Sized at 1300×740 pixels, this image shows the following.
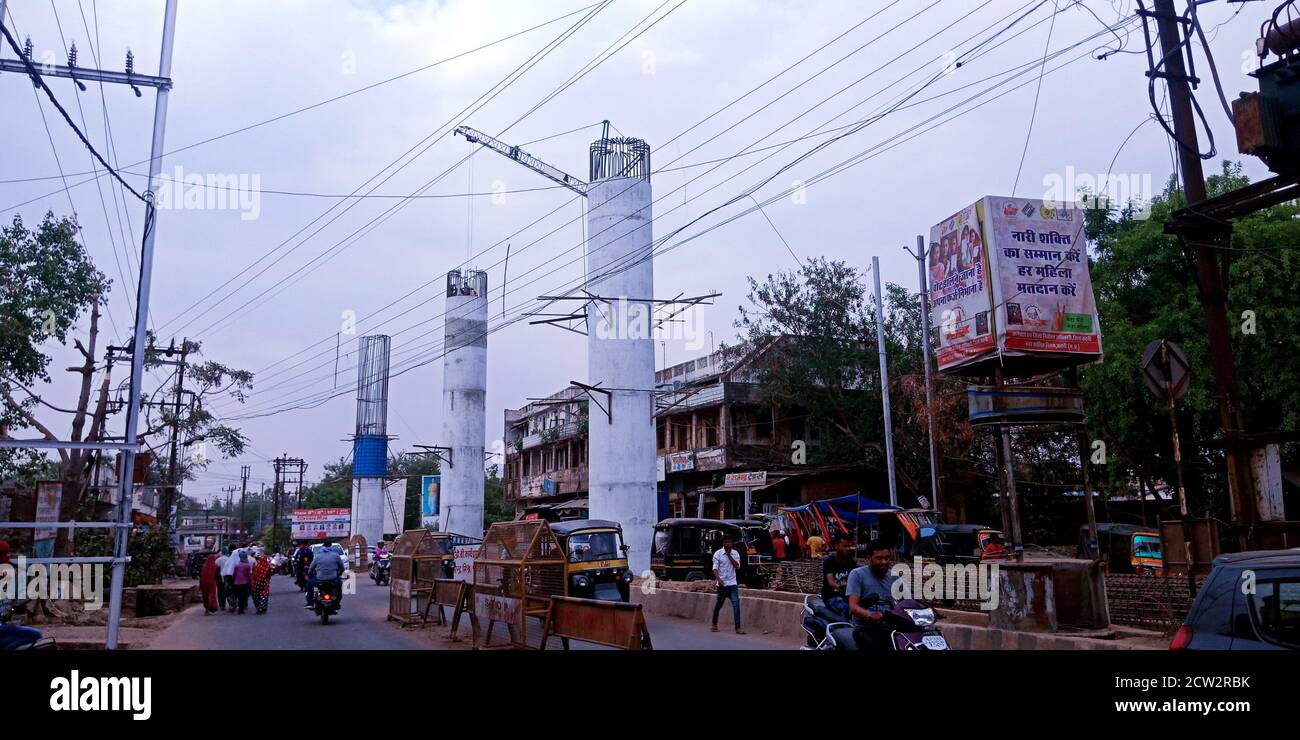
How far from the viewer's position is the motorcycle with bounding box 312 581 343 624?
18.6 m

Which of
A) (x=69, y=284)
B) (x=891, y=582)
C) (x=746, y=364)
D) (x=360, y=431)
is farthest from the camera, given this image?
(x=360, y=431)

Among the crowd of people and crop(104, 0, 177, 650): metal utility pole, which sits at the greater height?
crop(104, 0, 177, 650): metal utility pole

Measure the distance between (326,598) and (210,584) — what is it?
568 cm

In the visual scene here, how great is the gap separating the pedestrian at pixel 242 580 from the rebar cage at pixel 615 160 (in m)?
17.5

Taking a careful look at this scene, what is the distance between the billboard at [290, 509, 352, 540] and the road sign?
2475 inches

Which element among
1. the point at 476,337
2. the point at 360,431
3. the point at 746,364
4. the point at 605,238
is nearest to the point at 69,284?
the point at 605,238

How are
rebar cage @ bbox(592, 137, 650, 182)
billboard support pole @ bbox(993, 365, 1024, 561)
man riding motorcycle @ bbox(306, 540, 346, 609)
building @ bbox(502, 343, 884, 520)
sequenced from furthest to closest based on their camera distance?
building @ bbox(502, 343, 884, 520), rebar cage @ bbox(592, 137, 650, 182), man riding motorcycle @ bbox(306, 540, 346, 609), billboard support pole @ bbox(993, 365, 1024, 561)

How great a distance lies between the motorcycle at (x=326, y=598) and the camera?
61.0ft

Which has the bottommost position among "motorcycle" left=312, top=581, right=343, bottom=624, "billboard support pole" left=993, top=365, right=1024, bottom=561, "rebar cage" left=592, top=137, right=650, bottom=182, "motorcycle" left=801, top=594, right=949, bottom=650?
"motorcycle" left=312, top=581, right=343, bottom=624

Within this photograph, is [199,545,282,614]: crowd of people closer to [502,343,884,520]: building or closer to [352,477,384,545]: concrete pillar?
[502,343,884,520]: building

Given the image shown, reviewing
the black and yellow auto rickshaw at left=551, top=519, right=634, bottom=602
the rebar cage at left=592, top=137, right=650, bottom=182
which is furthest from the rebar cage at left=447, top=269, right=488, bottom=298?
the black and yellow auto rickshaw at left=551, top=519, right=634, bottom=602

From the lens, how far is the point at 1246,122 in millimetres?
8867
